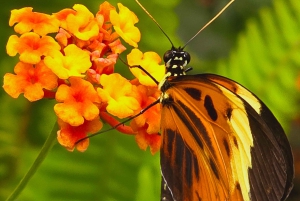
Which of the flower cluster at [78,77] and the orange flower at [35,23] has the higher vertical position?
the orange flower at [35,23]

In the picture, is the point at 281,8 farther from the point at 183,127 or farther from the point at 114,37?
the point at 114,37

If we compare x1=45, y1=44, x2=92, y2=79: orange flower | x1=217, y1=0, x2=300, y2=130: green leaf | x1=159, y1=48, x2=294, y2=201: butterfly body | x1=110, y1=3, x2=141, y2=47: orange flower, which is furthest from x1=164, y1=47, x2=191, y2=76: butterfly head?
x1=217, y1=0, x2=300, y2=130: green leaf

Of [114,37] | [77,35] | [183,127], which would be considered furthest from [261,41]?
[77,35]

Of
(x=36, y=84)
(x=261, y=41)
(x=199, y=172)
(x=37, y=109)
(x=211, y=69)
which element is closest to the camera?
(x=36, y=84)

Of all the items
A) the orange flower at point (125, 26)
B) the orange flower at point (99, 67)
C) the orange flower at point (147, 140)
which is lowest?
the orange flower at point (147, 140)

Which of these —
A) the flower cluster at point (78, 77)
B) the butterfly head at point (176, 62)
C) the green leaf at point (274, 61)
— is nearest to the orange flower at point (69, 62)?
the flower cluster at point (78, 77)

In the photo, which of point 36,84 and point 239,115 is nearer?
point 36,84

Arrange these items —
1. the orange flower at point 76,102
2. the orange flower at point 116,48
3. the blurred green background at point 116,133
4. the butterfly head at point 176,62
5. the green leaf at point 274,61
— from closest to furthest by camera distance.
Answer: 1. the orange flower at point 76,102
2. the orange flower at point 116,48
3. the butterfly head at point 176,62
4. the blurred green background at point 116,133
5. the green leaf at point 274,61

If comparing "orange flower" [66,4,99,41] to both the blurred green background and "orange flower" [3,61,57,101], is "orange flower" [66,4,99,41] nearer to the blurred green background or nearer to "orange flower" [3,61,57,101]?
"orange flower" [3,61,57,101]

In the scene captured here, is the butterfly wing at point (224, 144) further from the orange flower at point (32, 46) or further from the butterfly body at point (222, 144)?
the orange flower at point (32, 46)
